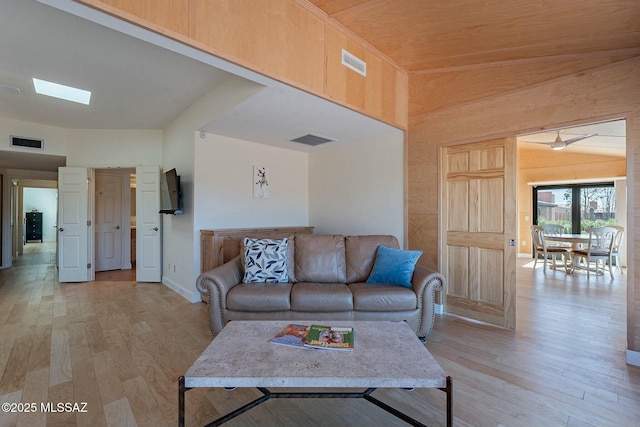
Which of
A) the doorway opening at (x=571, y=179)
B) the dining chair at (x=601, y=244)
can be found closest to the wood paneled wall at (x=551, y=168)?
the doorway opening at (x=571, y=179)

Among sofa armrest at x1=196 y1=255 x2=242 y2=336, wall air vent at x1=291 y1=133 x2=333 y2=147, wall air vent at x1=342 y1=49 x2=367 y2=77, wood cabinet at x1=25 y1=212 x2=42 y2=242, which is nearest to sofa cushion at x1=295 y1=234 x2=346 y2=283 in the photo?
sofa armrest at x1=196 y1=255 x2=242 y2=336

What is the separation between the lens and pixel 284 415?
172 centimetres

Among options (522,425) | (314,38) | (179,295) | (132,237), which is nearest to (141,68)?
(314,38)

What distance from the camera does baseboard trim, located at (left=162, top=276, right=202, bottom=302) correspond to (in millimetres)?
3922

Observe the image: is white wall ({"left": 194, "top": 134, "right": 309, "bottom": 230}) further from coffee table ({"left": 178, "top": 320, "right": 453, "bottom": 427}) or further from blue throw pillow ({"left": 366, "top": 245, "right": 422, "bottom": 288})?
coffee table ({"left": 178, "top": 320, "right": 453, "bottom": 427})

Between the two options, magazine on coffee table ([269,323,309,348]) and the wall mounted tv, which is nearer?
magazine on coffee table ([269,323,309,348])

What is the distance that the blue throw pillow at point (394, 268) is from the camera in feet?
9.36

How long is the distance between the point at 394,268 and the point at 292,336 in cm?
149

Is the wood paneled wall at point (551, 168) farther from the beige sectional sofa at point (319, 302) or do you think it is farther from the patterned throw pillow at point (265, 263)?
the patterned throw pillow at point (265, 263)

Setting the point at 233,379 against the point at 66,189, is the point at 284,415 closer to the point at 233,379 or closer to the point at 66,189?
the point at 233,379

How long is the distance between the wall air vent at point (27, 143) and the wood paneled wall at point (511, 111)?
5.92 meters

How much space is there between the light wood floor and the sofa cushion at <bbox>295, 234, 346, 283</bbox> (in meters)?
1.10

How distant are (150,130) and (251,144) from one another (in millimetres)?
2116

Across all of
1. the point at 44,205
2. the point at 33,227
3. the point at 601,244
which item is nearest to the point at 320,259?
the point at 601,244
